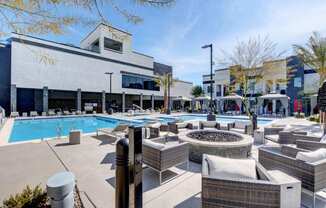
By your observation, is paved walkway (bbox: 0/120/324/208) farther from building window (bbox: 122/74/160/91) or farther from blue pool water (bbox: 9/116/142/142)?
building window (bbox: 122/74/160/91)

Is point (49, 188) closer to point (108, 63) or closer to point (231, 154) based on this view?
point (231, 154)

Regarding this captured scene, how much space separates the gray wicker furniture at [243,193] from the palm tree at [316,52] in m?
17.1

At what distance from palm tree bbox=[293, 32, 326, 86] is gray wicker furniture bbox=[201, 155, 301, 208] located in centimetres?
1710

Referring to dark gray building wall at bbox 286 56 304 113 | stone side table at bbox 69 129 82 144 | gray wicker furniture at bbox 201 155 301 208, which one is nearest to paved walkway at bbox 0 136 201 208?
stone side table at bbox 69 129 82 144

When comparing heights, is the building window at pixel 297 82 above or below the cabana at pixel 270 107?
above

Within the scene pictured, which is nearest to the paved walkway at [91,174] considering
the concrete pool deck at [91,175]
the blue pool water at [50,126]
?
the concrete pool deck at [91,175]

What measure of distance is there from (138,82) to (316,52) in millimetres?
26091

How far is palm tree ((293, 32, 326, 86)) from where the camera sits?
1433cm

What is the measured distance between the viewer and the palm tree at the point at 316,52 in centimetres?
1433

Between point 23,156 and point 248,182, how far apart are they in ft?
21.0

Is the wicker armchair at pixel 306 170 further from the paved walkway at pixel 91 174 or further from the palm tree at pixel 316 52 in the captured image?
the palm tree at pixel 316 52

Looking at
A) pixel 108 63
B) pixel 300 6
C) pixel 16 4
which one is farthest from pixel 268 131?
pixel 108 63

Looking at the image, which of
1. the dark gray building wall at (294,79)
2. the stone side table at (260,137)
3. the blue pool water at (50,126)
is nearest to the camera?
the stone side table at (260,137)

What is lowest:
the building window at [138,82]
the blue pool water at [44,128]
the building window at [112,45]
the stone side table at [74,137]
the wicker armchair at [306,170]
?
the blue pool water at [44,128]
